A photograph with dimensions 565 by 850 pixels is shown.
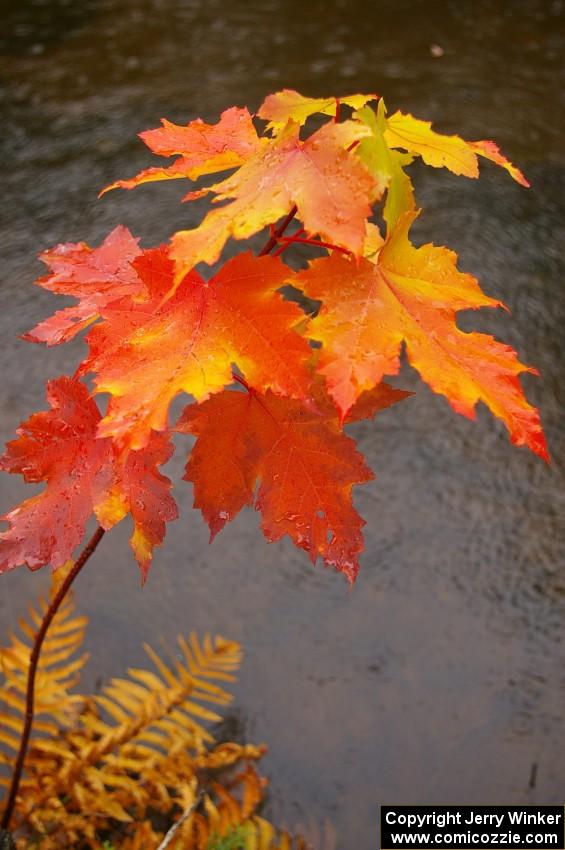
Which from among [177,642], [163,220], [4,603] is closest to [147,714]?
[177,642]

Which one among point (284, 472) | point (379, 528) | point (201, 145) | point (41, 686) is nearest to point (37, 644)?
point (284, 472)

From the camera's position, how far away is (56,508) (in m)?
0.84

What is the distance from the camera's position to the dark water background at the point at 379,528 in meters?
1.62

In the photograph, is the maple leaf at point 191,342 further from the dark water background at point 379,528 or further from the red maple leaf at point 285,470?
the dark water background at point 379,528

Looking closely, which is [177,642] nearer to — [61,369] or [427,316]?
[61,369]

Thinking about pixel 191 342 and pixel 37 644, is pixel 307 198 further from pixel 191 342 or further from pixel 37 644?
pixel 37 644

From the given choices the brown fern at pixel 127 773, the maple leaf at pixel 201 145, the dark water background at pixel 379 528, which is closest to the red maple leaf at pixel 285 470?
the maple leaf at pixel 201 145

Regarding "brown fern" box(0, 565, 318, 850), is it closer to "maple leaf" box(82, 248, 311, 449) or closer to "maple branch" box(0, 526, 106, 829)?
"maple branch" box(0, 526, 106, 829)

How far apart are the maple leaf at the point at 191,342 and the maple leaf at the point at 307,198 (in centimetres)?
5

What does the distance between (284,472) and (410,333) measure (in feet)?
0.68

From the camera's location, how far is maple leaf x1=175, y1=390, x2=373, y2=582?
82 cm

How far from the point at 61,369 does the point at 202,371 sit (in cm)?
174

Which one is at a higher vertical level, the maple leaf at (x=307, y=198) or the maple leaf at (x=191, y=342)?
the maple leaf at (x=307, y=198)

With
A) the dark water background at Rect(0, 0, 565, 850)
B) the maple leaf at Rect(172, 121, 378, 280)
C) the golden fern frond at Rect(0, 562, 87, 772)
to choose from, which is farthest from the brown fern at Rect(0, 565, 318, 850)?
the maple leaf at Rect(172, 121, 378, 280)
